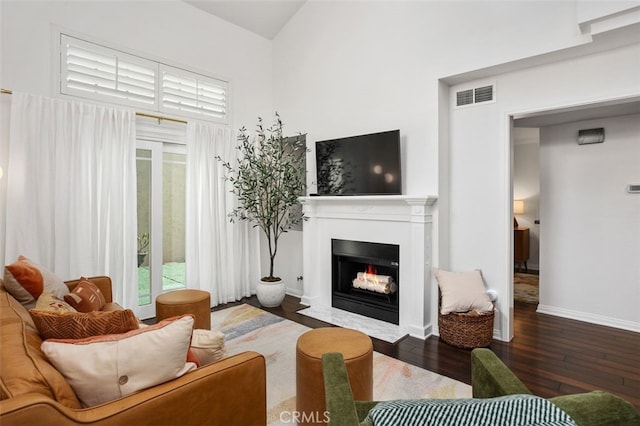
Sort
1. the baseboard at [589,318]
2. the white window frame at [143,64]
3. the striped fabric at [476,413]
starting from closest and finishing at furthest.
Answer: the striped fabric at [476,413] < the white window frame at [143,64] < the baseboard at [589,318]

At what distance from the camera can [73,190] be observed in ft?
10.7

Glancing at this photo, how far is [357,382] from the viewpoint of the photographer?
1840mm

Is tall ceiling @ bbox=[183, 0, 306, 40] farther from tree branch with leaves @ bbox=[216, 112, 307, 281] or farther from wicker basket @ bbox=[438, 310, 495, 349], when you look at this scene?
wicker basket @ bbox=[438, 310, 495, 349]

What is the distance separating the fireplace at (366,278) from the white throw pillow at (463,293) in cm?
58

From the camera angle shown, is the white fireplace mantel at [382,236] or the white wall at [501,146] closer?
the white wall at [501,146]

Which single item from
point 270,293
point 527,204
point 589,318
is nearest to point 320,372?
point 270,293

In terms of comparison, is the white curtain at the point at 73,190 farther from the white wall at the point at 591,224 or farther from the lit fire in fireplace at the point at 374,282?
the white wall at the point at 591,224

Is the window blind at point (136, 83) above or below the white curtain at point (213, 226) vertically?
above

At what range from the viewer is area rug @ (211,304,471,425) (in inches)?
90.6

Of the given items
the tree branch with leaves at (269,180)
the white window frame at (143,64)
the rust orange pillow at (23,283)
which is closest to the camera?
the rust orange pillow at (23,283)

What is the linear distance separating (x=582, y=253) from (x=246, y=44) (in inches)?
199

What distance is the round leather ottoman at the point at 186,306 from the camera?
114 inches

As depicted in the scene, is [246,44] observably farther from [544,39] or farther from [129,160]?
[544,39]

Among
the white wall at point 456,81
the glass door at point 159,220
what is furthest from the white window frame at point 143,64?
the white wall at point 456,81
